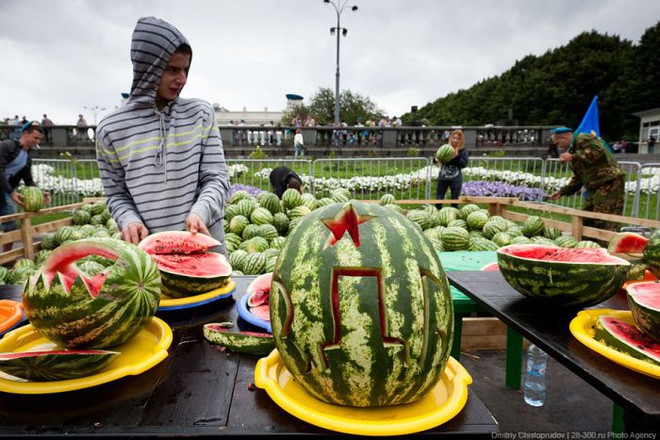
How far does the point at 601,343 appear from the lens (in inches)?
55.9

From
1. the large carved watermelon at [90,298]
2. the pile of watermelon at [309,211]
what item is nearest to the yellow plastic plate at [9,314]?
the large carved watermelon at [90,298]

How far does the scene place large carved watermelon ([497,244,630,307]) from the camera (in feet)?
5.65

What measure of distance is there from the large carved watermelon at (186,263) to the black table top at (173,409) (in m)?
0.54

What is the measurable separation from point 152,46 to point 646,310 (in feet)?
9.16

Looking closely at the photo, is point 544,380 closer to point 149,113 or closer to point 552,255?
point 552,255

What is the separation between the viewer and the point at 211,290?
6.59ft

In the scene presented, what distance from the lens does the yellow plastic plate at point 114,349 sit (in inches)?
45.6

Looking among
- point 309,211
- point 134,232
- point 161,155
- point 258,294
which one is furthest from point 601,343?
point 309,211

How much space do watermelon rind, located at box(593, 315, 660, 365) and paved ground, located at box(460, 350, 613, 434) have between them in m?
1.69

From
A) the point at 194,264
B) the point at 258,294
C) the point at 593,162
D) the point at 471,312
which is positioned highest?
the point at 593,162

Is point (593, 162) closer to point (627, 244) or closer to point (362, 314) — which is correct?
point (627, 244)

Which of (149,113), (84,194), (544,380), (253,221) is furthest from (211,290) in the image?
(84,194)

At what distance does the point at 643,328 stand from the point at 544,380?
247cm

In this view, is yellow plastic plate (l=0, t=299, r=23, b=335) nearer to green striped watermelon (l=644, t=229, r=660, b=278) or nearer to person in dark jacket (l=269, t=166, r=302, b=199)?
green striped watermelon (l=644, t=229, r=660, b=278)
